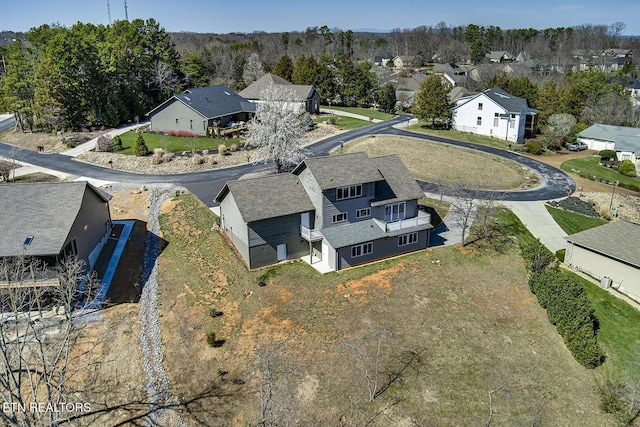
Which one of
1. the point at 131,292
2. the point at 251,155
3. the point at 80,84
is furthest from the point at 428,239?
the point at 80,84

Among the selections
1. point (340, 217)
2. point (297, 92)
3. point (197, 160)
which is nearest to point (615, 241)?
point (340, 217)

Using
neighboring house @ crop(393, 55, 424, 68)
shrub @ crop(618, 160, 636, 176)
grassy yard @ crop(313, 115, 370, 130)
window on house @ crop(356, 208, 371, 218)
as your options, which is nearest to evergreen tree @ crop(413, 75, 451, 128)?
grassy yard @ crop(313, 115, 370, 130)

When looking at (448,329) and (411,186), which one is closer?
(448,329)

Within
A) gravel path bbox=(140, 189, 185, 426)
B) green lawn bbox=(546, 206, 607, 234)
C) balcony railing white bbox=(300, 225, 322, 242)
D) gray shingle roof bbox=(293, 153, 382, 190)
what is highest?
gray shingle roof bbox=(293, 153, 382, 190)

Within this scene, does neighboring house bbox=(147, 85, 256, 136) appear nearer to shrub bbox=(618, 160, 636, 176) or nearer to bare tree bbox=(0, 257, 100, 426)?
bare tree bbox=(0, 257, 100, 426)

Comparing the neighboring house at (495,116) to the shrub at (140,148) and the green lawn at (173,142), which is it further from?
the shrub at (140,148)

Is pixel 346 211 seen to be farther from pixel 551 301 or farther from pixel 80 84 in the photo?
pixel 80 84
